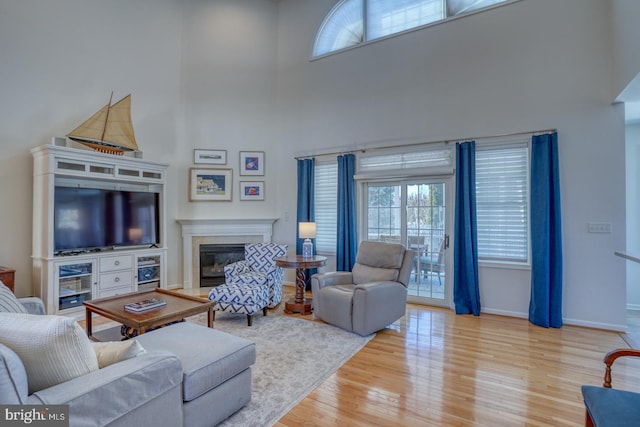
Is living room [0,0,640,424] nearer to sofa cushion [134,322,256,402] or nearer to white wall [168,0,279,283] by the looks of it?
white wall [168,0,279,283]

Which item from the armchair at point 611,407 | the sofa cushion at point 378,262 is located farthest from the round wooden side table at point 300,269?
the armchair at point 611,407

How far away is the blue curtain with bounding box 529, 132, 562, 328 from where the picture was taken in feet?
12.1

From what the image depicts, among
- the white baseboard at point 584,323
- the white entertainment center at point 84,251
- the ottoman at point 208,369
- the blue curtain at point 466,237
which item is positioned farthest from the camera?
the blue curtain at point 466,237

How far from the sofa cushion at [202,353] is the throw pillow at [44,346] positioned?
1.82ft

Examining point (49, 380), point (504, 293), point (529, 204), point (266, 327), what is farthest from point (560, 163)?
point (49, 380)

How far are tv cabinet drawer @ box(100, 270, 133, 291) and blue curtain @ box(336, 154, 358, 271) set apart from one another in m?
3.06

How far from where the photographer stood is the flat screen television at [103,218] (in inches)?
158

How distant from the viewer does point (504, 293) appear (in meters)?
4.11

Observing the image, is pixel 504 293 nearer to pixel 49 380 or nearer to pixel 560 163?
pixel 560 163

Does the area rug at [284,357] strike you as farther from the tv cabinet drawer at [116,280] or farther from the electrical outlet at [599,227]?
the electrical outlet at [599,227]

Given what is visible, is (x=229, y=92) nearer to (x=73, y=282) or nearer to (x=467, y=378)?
(x=73, y=282)

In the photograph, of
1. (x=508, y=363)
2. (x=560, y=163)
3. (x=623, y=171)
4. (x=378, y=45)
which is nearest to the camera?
(x=508, y=363)

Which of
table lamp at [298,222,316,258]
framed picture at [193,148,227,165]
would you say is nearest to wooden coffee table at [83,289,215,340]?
table lamp at [298,222,316,258]

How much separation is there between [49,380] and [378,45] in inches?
212
